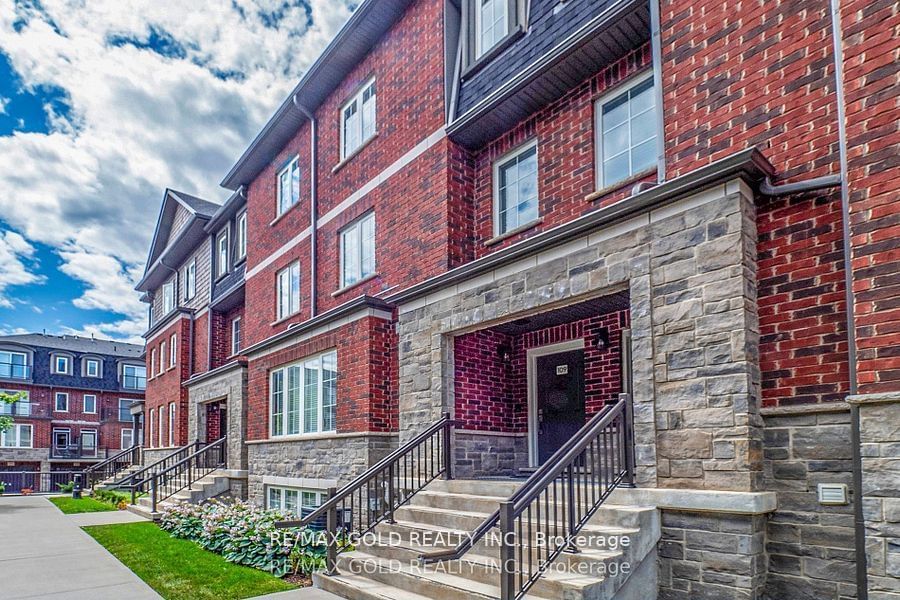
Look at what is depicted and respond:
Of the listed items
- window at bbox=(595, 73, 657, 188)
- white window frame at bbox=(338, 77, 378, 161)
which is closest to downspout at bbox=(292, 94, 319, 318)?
white window frame at bbox=(338, 77, 378, 161)

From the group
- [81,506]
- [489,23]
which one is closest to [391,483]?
[489,23]

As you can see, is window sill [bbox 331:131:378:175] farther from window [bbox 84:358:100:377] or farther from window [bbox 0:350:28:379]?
window [bbox 84:358:100:377]

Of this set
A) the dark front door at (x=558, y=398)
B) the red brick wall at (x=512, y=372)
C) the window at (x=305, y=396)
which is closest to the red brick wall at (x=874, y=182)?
A: the red brick wall at (x=512, y=372)

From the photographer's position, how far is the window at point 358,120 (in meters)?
12.2

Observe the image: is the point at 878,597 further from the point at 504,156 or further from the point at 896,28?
the point at 504,156

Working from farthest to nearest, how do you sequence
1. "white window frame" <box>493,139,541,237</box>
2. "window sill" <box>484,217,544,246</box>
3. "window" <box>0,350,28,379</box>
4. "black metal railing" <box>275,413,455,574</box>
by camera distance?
"window" <box>0,350,28,379</box>, "white window frame" <box>493,139,541,237</box>, "window sill" <box>484,217,544,246</box>, "black metal railing" <box>275,413,455,574</box>

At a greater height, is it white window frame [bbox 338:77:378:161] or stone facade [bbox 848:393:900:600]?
white window frame [bbox 338:77:378:161]

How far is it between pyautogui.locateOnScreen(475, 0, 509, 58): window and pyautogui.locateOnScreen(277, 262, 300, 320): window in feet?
22.1

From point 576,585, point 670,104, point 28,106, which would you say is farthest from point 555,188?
point 28,106

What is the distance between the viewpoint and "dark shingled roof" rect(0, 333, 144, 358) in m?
39.5

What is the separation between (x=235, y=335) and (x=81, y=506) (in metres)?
6.11

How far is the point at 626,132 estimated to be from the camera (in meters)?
7.88

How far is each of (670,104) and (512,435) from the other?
201 inches

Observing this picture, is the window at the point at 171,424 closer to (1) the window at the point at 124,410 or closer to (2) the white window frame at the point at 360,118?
(2) the white window frame at the point at 360,118
